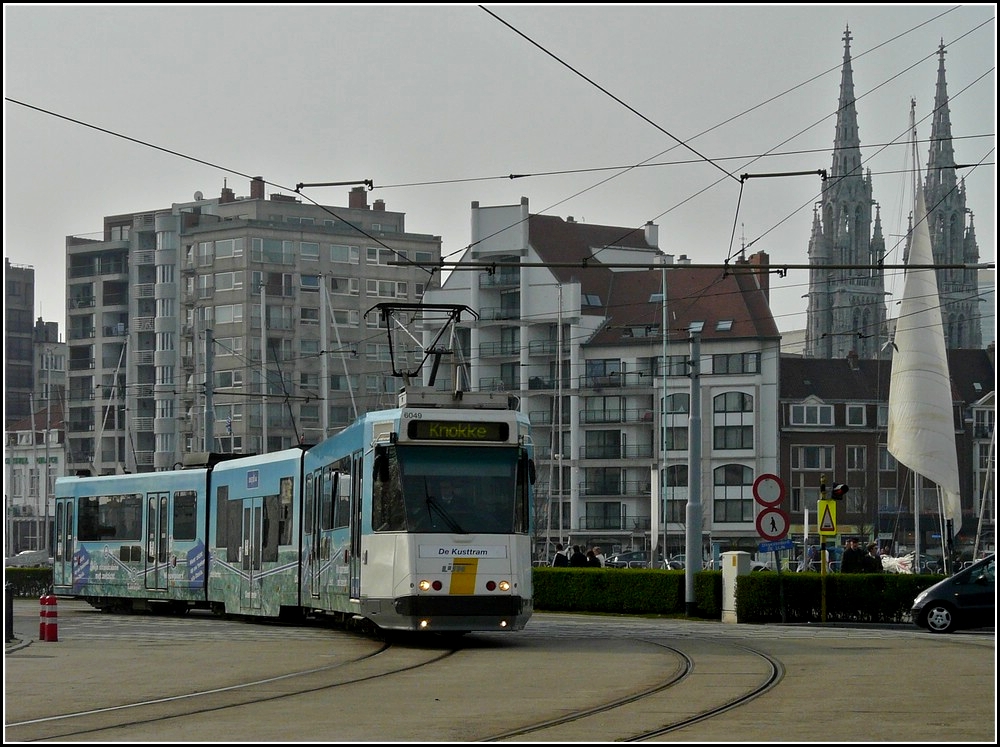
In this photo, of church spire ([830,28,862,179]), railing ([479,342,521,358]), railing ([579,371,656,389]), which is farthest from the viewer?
church spire ([830,28,862,179])

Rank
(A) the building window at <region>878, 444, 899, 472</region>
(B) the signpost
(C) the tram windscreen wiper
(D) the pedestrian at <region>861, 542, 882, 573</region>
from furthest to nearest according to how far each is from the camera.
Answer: (A) the building window at <region>878, 444, 899, 472</region> < (D) the pedestrian at <region>861, 542, 882, 573</region> < (B) the signpost < (C) the tram windscreen wiper

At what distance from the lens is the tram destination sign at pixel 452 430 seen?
22266mm

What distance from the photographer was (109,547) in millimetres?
36938

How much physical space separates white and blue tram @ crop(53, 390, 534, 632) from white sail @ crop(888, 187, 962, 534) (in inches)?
1068

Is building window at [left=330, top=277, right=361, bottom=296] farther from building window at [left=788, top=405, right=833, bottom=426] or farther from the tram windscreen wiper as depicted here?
the tram windscreen wiper

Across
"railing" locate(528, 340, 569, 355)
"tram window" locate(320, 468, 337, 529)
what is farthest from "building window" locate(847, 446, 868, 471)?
"tram window" locate(320, 468, 337, 529)

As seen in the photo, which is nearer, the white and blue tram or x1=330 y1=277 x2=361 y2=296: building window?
the white and blue tram

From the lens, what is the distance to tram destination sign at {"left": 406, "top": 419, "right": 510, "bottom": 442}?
73.0 ft

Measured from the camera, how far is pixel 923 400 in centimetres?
5269

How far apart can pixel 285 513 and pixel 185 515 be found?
19.3ft

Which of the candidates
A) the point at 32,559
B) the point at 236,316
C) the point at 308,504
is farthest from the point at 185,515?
the point at 236,316

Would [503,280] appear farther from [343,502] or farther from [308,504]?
[343,502]

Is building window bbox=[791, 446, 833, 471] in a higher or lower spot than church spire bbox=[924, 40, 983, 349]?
lower

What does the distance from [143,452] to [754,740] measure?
374 feet
